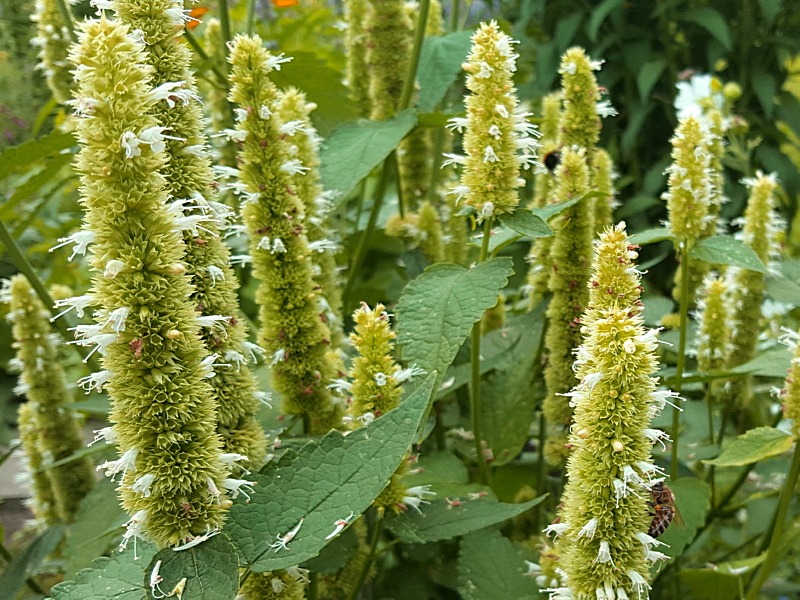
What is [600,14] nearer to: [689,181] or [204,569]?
[689,181]

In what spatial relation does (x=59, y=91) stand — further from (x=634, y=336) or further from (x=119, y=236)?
(x=634, y=336)

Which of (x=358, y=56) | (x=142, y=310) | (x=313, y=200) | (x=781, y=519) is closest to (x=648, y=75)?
(x=358, y=56)

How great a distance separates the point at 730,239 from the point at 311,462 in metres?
1.00

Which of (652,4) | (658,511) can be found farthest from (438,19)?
(652,4)

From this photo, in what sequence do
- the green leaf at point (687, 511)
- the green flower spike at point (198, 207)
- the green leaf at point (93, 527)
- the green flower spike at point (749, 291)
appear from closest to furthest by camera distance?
1. the green flower spike at point (198, 207)
2. the green leaf at point (687, 511)
3. the green leaf at point (93, 527)
4. the green flower spike at point (749, 291)

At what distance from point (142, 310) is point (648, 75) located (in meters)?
3.35

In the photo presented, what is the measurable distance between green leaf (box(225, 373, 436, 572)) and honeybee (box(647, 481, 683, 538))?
1.53ft

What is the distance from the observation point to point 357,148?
1824 millimetres

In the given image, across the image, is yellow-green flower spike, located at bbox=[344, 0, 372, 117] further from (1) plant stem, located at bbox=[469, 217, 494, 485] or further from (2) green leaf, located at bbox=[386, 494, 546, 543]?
(2) green leaf, located at bbox=[386, 494, 546, 543]

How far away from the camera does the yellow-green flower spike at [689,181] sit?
1594 millimetres

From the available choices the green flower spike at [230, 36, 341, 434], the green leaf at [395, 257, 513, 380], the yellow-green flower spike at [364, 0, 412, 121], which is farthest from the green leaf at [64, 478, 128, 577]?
the yellow-green flower spike at [364, 0, 412, 121]

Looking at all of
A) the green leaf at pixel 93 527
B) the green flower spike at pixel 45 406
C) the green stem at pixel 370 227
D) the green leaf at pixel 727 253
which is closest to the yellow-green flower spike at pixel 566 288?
the green leaf at pixel 727 253

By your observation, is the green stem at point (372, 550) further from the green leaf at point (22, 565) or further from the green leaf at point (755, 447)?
the green leaf at point (22, 565)

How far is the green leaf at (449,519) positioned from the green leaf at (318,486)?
0.84ft
